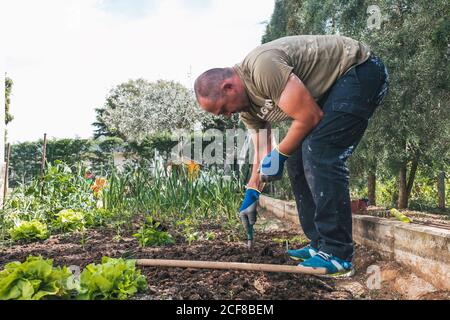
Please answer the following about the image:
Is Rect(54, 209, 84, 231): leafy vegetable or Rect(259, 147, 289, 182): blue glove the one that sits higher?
Rect(259, 147, 289, 182): blue glove

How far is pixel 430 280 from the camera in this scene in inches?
66.4

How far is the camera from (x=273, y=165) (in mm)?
1999

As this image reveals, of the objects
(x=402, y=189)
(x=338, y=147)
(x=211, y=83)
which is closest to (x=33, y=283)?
(x=211, y=83)

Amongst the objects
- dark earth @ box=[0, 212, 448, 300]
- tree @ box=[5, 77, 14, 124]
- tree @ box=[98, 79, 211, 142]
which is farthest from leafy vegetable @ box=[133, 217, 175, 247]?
tree @ box=[98, 79, 211, 142]

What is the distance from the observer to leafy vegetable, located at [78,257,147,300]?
137 centimetres

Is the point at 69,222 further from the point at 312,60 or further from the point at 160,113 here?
the point at 160,113

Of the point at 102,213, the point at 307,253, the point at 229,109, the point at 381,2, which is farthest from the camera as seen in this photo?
the point at 381,2

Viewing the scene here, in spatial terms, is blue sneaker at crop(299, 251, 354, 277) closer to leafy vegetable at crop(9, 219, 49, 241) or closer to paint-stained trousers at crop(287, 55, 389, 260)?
paint-stained trousers at crop(287, 55, 389, 260)

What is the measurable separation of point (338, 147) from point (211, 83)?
26.7 inches

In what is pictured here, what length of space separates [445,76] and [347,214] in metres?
2.75

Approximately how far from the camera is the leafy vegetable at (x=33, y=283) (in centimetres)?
127

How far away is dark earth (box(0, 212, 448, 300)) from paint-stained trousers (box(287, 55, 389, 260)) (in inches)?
9.2

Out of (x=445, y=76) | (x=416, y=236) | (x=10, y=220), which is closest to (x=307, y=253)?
(x=416, y=236)
